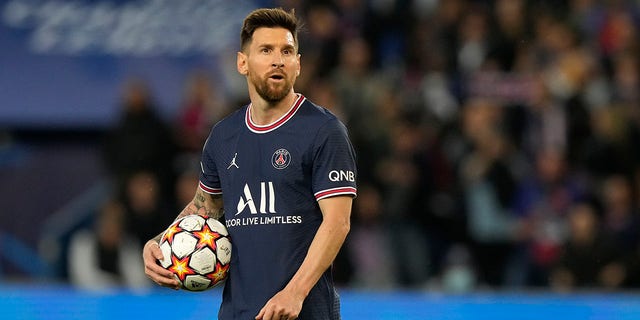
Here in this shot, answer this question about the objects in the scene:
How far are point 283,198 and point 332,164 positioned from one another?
0.90 feet

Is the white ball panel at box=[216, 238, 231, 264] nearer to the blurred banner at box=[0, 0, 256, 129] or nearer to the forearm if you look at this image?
the forearm

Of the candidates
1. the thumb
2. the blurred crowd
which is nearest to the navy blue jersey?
the thumb

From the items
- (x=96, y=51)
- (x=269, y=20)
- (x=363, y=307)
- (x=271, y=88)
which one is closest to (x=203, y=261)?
(x=271, y=88)

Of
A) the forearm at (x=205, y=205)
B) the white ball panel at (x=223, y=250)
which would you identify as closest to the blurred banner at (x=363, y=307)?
the forearm at (x=205, y=205)

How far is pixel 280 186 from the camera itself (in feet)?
17.2

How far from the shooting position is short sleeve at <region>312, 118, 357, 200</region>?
5121mm

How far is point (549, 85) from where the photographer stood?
12.3 meters

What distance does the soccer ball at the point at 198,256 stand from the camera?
5371 mm

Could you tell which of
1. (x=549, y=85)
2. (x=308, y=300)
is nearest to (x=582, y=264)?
(x=549, y=85)

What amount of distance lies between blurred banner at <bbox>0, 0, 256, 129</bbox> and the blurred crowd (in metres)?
0.89

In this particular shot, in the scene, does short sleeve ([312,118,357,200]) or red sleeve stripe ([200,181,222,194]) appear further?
red sleeve stripe ([200,181,222,194])

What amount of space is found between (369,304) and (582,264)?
8.84 ft

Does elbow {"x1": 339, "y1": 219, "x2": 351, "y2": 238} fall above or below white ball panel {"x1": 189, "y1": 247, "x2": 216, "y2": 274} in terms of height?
above

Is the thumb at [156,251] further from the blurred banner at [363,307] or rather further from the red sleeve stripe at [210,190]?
the blurred banner at [363,307]
